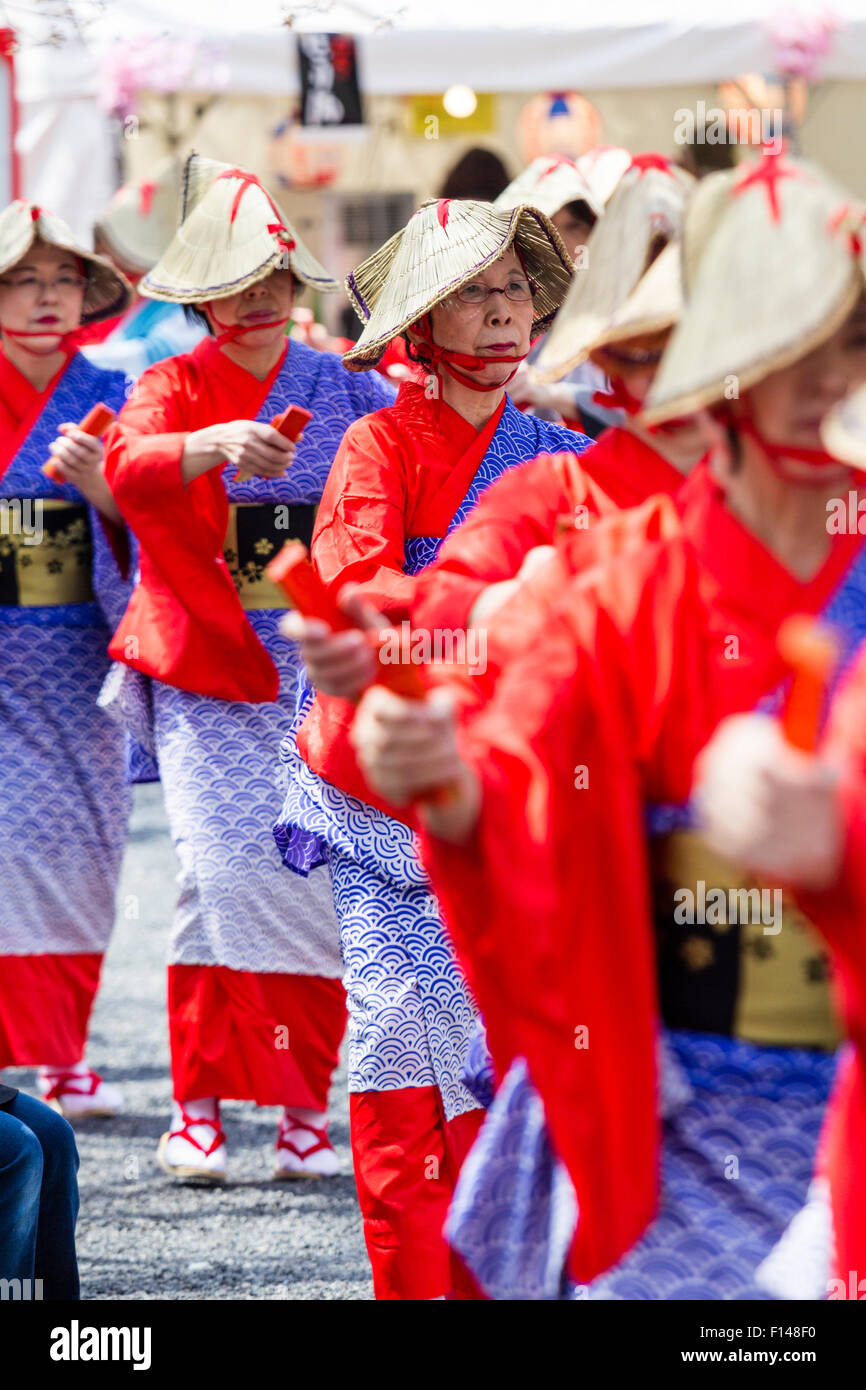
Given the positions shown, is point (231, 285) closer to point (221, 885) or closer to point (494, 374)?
point (494, 374)

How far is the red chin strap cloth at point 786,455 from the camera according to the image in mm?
1950

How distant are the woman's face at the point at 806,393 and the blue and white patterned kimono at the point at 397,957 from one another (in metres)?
1.54

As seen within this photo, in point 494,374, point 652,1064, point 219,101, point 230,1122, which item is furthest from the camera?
point 219,101

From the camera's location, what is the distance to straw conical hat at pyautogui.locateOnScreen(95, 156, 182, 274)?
6758 mm

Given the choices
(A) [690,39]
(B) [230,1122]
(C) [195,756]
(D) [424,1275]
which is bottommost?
(B) [230,1122]

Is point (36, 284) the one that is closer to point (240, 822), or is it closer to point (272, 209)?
point (272, 209)

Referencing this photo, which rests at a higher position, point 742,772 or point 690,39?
point 690,39

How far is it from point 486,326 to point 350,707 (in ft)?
2.34

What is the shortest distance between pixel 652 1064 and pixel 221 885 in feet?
8.64

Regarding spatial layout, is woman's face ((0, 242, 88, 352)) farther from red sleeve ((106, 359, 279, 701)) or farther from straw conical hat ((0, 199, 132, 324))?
red sleeve ((106, 359, 279, 701))

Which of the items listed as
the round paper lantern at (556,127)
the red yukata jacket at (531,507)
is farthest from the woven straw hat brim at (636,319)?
the round paper lantern at (556,127)

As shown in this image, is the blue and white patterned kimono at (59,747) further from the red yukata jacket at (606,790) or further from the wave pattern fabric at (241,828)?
the red yukata jacket at (606,790)

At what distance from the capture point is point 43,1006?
4973mm
